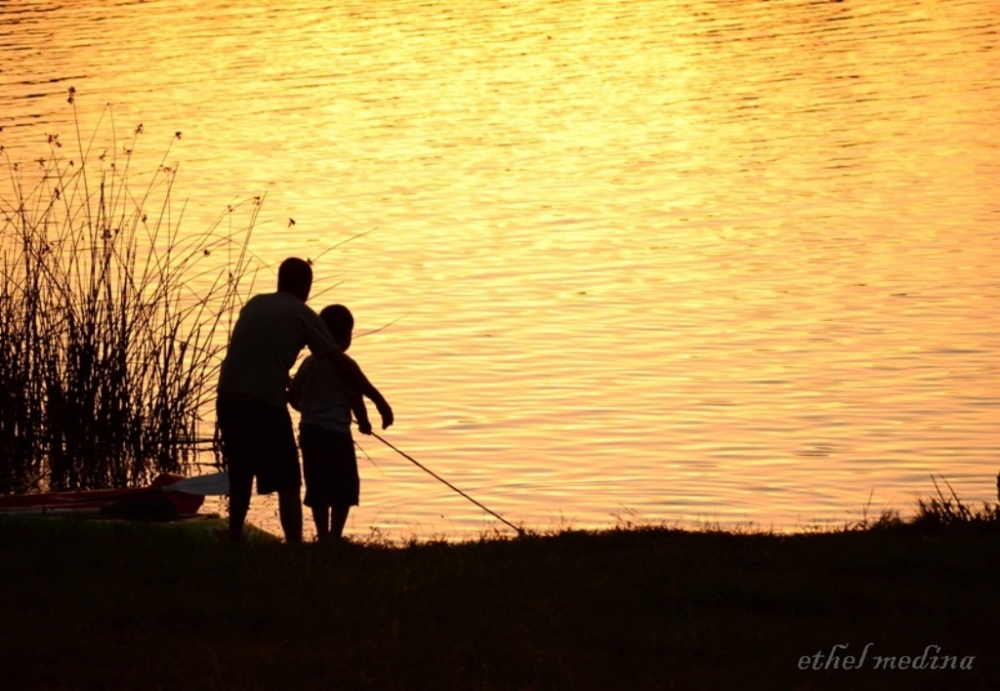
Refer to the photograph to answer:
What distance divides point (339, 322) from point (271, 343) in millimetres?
736

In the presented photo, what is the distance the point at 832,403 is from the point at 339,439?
665cm

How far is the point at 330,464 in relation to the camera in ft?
38.0

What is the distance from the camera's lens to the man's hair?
37.0ft

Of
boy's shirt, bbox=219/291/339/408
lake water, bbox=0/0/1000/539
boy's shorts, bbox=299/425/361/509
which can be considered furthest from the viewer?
lake water, bbox=0/0/1000/539

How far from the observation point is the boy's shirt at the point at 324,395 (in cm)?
1154

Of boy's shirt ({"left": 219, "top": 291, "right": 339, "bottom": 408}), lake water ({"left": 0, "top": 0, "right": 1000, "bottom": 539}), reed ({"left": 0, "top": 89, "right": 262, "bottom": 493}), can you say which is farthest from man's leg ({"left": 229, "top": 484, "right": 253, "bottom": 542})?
reed ({"left": 0, "top": 89, "right": 262, "bottom": 493})

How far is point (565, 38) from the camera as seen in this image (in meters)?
45.3

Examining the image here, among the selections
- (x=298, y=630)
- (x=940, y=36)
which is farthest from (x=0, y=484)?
(x=940, y=36)

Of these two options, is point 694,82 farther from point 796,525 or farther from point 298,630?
point 298,630

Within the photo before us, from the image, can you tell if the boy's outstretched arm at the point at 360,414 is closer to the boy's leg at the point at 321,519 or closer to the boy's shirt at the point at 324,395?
the boy's shirt at the point at 324,395

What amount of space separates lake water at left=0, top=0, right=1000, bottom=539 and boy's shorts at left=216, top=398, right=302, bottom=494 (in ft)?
6.48
